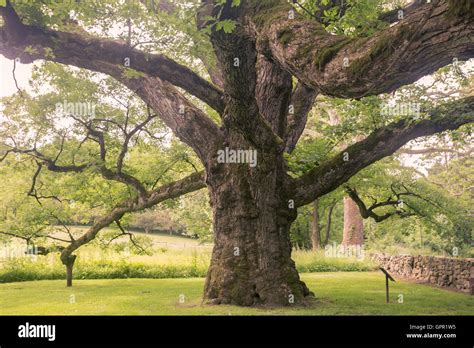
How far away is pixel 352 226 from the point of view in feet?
97.1

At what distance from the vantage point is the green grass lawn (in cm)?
1110

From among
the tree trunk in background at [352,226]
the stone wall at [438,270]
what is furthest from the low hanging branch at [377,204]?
the tree trunk in background at [352,226]

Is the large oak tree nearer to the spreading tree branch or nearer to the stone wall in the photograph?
the spreading tree branch

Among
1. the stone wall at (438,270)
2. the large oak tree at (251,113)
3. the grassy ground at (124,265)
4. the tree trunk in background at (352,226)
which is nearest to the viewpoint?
the large oak tree at (251,113)

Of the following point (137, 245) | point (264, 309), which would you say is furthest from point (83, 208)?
point (264, 309)

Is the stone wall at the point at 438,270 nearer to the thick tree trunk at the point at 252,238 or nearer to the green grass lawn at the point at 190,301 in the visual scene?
the green grass lawn at the point at 190,301

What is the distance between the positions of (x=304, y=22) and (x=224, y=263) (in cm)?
620

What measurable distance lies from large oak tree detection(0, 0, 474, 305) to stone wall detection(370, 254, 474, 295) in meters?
6.37

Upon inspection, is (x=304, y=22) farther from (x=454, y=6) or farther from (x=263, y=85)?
(x=263, y=85)

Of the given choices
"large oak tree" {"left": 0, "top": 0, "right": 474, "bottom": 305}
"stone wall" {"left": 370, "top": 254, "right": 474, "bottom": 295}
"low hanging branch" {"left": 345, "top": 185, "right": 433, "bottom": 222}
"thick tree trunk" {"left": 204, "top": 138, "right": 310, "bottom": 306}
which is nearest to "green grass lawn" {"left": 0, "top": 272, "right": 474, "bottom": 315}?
"thick tree trunk" {"left": 204, "top": 138, "right": 310, "bottom": 306}

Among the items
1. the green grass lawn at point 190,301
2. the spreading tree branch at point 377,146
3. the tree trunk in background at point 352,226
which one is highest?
the spreading tree branch at point 377,146

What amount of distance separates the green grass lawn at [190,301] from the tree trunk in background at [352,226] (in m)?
10.5

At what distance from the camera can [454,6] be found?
18.2 ft

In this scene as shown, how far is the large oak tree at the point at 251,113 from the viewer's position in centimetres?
807
